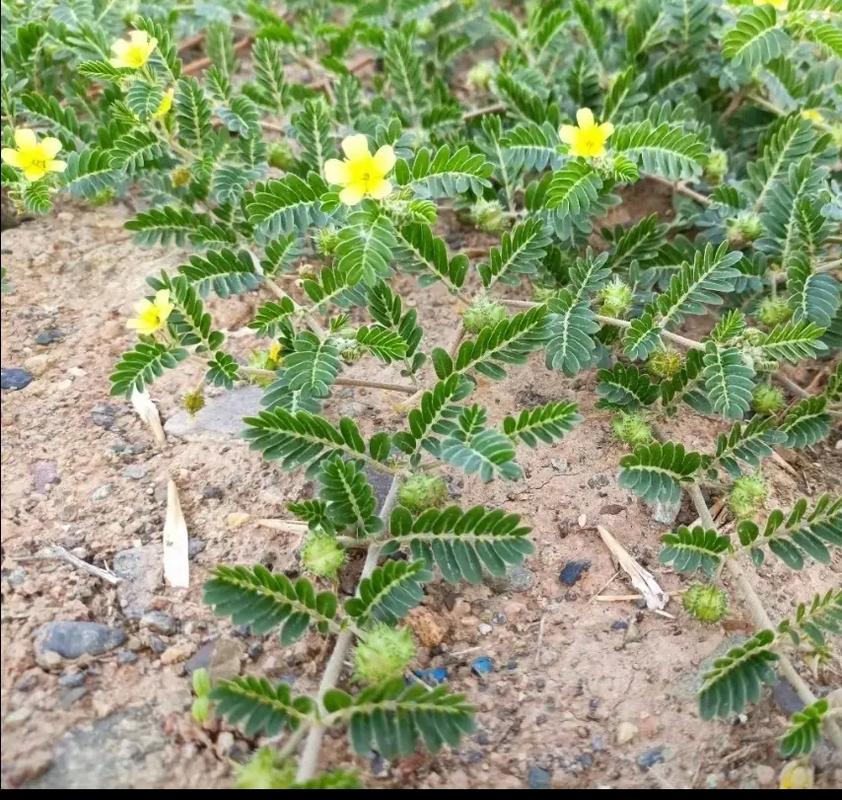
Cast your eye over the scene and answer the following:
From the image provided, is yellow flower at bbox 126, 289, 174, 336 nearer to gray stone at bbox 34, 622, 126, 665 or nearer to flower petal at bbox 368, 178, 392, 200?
flower petal at bbox 368, 178, 392, 200

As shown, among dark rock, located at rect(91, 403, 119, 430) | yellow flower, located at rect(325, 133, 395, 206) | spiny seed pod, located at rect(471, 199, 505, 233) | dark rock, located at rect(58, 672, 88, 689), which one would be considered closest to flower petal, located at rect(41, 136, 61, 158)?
dark rock, located at rect(91, 403, 119, 430)

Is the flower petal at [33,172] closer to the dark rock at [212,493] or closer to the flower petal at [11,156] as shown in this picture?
the flower petal at [11,156]

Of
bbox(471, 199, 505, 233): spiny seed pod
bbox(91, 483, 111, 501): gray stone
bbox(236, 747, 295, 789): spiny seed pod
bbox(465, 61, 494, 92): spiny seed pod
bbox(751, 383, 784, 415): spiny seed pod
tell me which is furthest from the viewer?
bbox(465, 61, 494, 92): spiny seed pod

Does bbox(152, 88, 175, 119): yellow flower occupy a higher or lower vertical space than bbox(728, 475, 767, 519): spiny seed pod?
higher

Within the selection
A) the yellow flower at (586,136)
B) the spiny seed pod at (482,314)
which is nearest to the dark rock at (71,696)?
the spiny seed pod at (482,314)

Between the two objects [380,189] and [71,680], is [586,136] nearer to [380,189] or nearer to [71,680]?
[380,189]

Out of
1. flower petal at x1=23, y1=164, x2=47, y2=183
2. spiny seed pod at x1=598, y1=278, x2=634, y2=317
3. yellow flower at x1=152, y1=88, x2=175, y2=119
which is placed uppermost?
yellow flower at x1=152, y1=88, x2=175, y2=119

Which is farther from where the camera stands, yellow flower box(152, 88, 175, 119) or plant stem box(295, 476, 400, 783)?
yellow flower box(152, 88, 175, 119)
